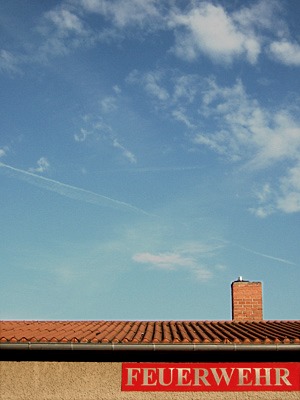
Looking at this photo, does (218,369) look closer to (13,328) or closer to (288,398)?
(288,398)

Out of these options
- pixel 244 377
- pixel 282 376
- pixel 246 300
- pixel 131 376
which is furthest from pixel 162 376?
pixel 246 300

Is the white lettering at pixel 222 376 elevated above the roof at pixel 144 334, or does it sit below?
below

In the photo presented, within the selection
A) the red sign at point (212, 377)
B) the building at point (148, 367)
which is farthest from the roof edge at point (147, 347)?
the red sign at point (212, 377)

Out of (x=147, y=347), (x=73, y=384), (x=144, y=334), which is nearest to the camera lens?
(x=147, y=347)

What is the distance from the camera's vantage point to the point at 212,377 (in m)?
9.44

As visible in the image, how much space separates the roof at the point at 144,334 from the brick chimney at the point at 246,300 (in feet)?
6.37

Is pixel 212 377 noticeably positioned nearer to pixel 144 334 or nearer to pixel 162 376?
pixel 162 376

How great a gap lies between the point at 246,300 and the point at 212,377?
605 cm

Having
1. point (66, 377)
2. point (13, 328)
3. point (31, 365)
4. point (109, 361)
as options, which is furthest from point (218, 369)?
point (13, 328)

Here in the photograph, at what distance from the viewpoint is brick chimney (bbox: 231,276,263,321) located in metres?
14.9

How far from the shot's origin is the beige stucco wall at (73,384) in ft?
30.6

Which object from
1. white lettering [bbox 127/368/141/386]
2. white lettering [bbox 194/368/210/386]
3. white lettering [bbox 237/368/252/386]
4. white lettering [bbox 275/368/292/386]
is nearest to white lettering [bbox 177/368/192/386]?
white lettering [bbox 194/368/210/386]

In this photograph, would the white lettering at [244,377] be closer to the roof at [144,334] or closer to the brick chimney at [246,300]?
the roof at [144,334]

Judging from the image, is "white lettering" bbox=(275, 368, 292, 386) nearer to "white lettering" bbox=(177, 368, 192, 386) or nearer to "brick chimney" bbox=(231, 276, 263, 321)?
"white lettering" bbox=(177, 368, 192, 386)
